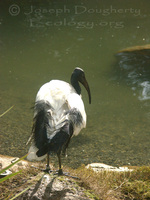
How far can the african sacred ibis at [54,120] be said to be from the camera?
302 cm

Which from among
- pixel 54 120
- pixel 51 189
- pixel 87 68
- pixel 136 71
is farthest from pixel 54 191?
pixel 136 71

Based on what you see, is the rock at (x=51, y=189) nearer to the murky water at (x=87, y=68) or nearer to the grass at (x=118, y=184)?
the grass at (x=118, y=184)

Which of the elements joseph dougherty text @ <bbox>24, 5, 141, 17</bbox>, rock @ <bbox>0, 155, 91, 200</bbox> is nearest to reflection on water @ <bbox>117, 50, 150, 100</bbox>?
rock @ <bbox>0, 155, 91, 200</bbox>

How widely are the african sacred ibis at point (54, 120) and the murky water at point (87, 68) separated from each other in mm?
1571

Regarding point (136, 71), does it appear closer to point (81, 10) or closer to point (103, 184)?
point (103, 184)

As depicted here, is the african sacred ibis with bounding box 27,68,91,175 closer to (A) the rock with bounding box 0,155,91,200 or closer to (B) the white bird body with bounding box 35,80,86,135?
(B) the white bird body with bounding box 35,80,86,135

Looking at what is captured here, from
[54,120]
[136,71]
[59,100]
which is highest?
[59,100]

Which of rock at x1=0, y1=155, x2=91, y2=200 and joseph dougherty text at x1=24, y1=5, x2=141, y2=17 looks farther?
joseph dougherty text at x1=24, y1=5, x2=141, y2=17

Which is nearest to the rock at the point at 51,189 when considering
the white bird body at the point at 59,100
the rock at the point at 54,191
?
the rock at the point at 54,191

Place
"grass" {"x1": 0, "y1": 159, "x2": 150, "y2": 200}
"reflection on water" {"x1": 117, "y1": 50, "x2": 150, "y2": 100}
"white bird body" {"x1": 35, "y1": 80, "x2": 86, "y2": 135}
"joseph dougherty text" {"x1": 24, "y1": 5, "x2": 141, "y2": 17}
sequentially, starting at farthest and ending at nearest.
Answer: "joseph dougherty text" {"x1": 24, "y1": 5, "x2": 141, "y2": 17}
"reflection on water" {"x1": 117, "y1": 50, "x2": 150, "y2": 100}
"white bird body" {"x1": 35, "y1": 80, "x2": 86, "y2": 135}
"grass" {"x1": 0, "y1": 159, "x2": 150, "y2": 200}

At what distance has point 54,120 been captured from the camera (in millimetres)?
3236

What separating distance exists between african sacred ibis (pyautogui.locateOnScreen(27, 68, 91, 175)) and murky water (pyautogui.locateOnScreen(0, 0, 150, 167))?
1.57m

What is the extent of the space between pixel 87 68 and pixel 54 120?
537 centimetres

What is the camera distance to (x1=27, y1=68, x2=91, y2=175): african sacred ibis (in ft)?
9.91
